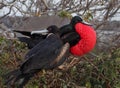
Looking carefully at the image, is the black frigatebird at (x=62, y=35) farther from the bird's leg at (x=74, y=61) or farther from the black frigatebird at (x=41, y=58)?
the bird's leg at (x=74, y=61)

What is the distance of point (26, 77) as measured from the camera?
1.76 meters

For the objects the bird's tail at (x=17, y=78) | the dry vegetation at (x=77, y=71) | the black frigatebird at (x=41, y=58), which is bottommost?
the dry vegetation at (x=77, y=71)

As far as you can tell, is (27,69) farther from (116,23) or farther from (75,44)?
(116,23)

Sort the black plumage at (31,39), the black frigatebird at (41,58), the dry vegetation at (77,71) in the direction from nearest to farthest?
the black frigatebird at (41,58) → the black plumage at (31,39) → the dry vegetation at (77,71)

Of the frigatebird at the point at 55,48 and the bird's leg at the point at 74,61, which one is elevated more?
the frigatebird at the point at 55,48

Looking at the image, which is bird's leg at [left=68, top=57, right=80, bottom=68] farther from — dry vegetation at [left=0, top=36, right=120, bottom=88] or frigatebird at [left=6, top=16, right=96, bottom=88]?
frigatebird at [left=6, top=16, right=96, bottom=88]

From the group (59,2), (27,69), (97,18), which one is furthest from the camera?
(59,2)

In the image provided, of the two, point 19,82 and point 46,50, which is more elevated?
point 46,50

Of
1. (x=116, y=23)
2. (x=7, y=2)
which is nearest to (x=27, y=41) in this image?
(x=7, y=2)

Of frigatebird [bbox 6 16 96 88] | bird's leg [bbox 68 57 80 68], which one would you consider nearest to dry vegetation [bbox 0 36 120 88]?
bird's leg [bbox 68 57 80 68]

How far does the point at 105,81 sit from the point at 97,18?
780 mm

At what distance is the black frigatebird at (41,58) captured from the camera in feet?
5.61

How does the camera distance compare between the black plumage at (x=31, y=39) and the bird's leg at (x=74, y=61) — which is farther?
the bird's leg at (x=74, y=61)

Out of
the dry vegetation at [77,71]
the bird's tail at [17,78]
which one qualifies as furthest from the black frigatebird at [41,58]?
the dry vegetation at [77,71]
